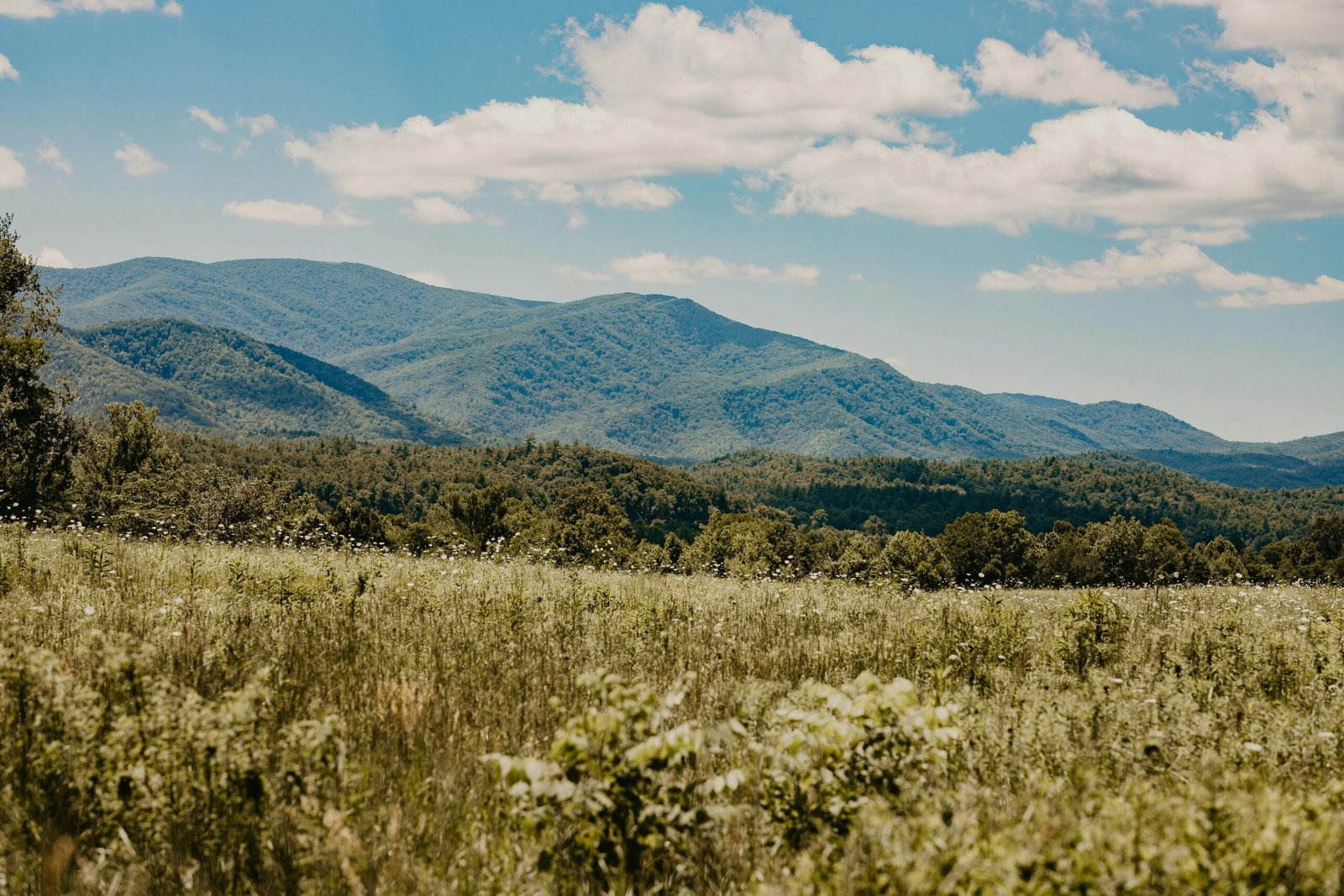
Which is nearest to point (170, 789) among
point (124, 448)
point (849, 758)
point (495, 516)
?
point (849, 758)

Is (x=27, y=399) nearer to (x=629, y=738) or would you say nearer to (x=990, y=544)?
(x=629, y=738)

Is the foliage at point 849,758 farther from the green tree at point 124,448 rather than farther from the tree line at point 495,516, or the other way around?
the green tree at point 124,448

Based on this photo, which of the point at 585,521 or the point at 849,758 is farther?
the point at 585,521

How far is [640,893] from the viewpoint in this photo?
3.49 m

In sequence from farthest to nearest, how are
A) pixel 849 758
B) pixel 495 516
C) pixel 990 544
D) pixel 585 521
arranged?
pixel 495 516, pixel 990 544, pixel 585 521, pixel 849 758

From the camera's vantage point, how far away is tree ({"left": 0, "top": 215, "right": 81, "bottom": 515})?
3416 cm

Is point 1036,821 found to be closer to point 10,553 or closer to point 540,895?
point 540,895

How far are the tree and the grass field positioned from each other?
33921mm

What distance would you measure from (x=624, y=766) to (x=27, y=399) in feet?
141

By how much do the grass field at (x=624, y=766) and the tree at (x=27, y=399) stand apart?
33921 millimetres

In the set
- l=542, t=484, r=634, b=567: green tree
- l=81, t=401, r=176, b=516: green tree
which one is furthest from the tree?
l=542, t=484, r=634, b=567: green tree

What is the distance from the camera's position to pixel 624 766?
3.62 metres

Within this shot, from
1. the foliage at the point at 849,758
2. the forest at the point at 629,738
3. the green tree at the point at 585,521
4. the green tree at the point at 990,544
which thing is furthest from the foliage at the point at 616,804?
the green tree at the point at 990,544

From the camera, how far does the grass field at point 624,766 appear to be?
10.2ft
